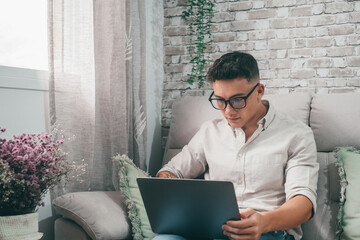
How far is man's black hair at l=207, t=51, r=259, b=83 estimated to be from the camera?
1719mm

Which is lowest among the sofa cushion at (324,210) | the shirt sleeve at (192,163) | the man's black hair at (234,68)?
the sofa cushion at (324,210)

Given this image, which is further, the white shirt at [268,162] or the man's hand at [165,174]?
the man's hand at [165,174]

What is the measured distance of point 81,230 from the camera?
161 centimetres

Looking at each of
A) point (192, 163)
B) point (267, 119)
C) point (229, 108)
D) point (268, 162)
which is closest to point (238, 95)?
point (229, 108)

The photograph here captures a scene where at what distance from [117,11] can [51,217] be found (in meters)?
1.03

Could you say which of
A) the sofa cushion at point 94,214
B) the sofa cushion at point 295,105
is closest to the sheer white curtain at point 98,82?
the sofa cushion at point 94,214

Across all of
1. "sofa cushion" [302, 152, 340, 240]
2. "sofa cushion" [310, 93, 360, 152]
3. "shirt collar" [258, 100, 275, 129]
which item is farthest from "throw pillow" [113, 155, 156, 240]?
"sofa cushion" [310, 93, 360, 152]

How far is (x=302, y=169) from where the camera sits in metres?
1.64

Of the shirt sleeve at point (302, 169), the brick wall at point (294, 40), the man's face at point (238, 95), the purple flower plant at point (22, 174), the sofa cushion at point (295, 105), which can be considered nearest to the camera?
the purple flower plant at point (22, 174)

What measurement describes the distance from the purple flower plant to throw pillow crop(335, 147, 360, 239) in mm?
1235

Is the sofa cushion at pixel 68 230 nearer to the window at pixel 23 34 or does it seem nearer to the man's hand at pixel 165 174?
the man's hand at pixel 165 174

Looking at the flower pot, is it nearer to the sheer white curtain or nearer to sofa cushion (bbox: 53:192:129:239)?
sofa cushion (bbox: 53:192:129:239)

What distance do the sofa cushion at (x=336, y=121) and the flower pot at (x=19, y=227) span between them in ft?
4.60

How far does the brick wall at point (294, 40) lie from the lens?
2381 mm
